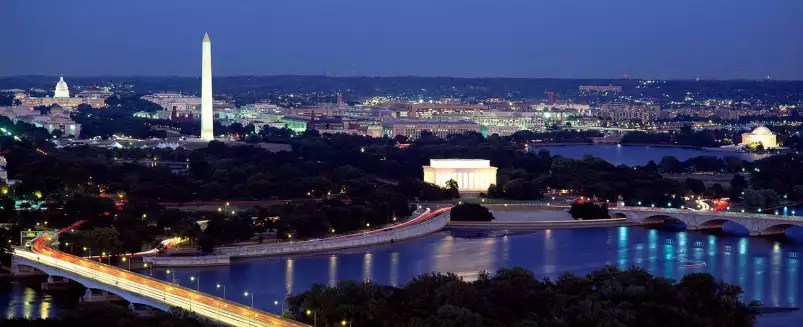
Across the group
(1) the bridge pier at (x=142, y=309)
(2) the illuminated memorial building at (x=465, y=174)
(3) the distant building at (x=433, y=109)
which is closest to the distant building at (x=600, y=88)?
(3) the distant building at (x=433, y=109)

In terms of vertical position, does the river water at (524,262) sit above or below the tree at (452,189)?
below

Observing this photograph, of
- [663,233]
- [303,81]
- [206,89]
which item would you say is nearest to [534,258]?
[663,233]

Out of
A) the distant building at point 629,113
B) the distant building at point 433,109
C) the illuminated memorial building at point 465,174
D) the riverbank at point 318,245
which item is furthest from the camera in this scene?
the distant building at point 629,113

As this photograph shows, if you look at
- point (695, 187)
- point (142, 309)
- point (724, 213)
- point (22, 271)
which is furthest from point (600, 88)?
point (142, 309)

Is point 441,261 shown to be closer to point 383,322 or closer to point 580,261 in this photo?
point 580,261

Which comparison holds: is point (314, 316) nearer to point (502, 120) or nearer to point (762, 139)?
point (762, 139)

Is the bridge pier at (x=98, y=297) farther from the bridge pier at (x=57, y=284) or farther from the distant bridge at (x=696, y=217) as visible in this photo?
the distant bridge at (x=696, y=217)

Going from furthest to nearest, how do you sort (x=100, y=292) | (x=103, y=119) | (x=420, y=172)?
(x=103, y=119), (x=420, y=172), (x=100, y=292)
